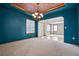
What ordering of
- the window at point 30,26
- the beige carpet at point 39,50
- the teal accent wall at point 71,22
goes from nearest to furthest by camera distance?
the beige carpet at point 39,50 < the teal accent wall at point 71,22 < the window at point 30,26

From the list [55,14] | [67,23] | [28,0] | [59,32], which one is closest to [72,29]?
[67,23]

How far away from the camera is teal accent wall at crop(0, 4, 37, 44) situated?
17.9 ft

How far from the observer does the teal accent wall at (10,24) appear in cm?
546

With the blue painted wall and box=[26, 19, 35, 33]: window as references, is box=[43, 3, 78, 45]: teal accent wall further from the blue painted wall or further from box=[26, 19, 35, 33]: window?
box=[26, 19, 35, 33]: window

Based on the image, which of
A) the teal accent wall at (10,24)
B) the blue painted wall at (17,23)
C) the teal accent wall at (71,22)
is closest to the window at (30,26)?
the teal accent wall at (10,24)

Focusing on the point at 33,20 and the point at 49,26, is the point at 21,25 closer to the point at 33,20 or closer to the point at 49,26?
the point at 33,20

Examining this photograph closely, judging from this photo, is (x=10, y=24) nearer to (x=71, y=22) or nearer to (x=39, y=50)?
(x=39, y=50)

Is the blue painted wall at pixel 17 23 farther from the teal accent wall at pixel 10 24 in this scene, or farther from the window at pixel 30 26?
the window at pixel 30 26

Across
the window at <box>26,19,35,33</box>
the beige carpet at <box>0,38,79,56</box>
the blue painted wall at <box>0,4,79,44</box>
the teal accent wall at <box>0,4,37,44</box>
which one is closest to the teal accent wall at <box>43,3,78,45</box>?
the blue painted wall at <box>0,4,79,44</box>

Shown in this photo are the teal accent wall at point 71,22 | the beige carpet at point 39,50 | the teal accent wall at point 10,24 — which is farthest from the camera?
the teal accent wall at point 10,24

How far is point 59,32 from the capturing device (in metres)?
16.8

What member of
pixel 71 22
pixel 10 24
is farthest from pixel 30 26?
pixel 71 22

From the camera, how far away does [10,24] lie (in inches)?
240

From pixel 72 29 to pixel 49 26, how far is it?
11.9m
